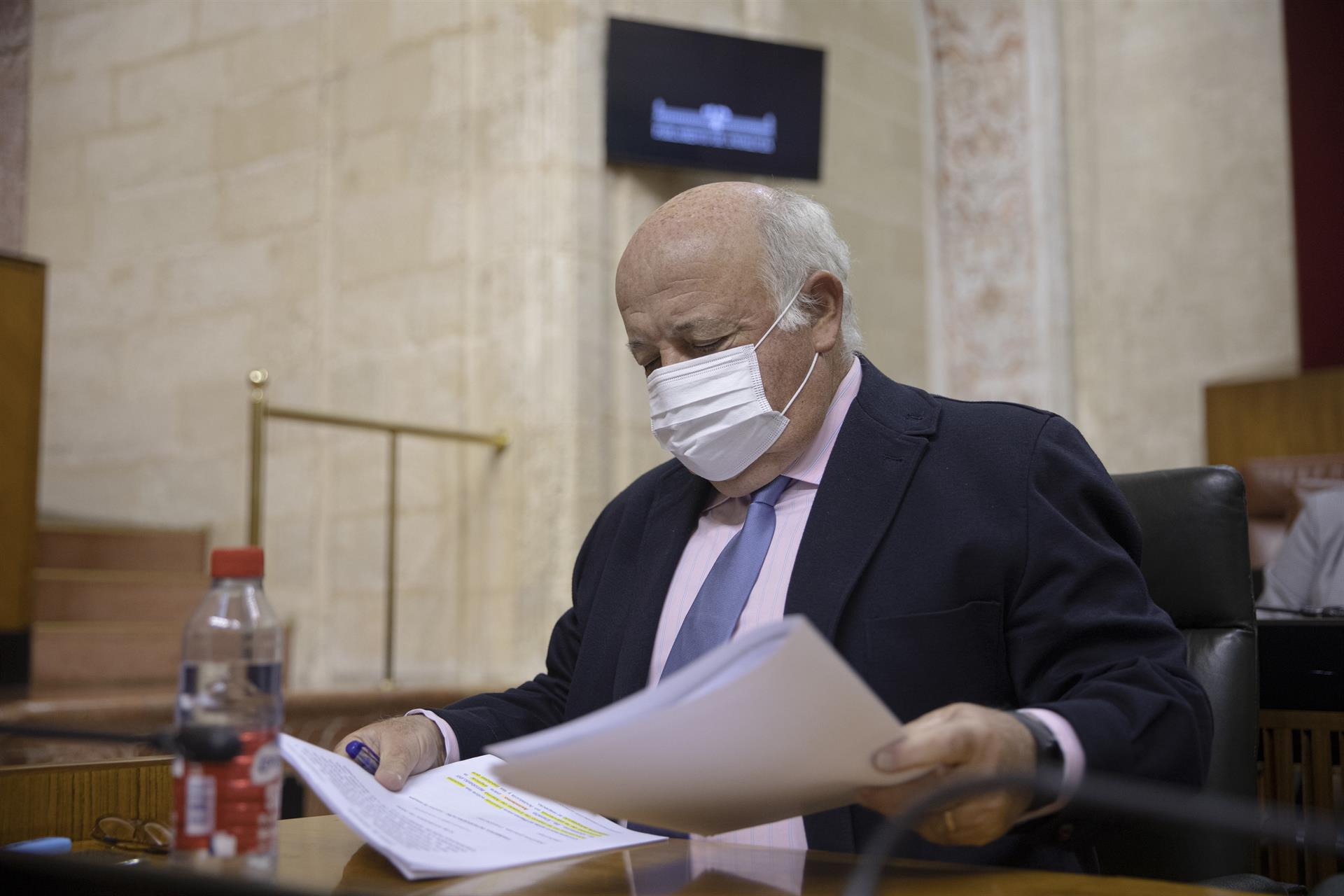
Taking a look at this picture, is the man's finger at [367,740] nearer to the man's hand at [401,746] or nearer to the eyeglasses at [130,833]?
Result: the man's hand at [401,746]

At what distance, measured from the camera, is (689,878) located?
37.7 inches

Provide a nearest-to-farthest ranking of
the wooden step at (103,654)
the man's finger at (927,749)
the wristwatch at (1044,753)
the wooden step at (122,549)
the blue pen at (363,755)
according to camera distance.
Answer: the man's finger at (927,749) < the wristwatch at (1044,753) < the blue pen at (363,755) < the wooden step at (103,654) < the wooden step at (122,549)

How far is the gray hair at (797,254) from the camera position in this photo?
1652 millimetres

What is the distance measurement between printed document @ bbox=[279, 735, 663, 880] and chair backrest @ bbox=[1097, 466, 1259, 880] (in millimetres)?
802

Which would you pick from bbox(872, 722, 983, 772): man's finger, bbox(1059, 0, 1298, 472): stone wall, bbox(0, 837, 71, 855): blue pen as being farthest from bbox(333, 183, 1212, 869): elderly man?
bbox(1059, 0, 1298, 472): stone wall

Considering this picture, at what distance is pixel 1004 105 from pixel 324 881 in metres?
6.04

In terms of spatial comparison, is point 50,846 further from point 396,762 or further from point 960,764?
point 960,764

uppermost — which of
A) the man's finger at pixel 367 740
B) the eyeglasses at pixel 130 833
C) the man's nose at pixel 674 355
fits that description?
the man's nose at pixel 674 355

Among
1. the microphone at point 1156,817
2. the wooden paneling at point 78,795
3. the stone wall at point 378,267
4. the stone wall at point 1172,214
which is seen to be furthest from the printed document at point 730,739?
the stone wall at point 1172,214

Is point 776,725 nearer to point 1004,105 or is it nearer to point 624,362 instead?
point 624,362

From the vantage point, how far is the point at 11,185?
7.07m

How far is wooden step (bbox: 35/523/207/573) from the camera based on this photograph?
5.62 metres

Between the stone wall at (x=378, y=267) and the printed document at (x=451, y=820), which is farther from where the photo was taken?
the stone wall at (x=378, y=267)

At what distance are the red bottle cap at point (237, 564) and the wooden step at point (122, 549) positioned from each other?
16.8ft
